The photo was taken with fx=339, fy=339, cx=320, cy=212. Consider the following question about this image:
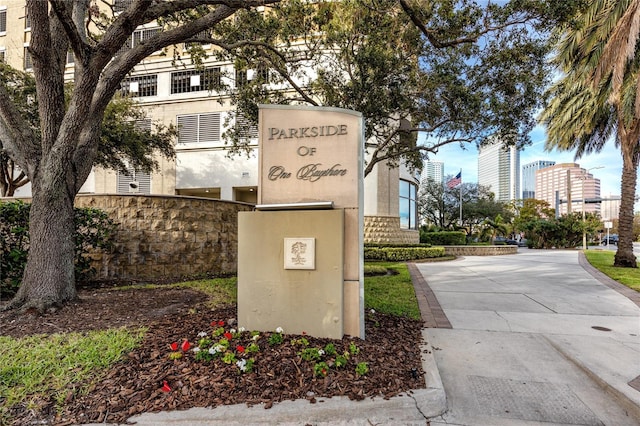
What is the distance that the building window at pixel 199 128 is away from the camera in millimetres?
20312

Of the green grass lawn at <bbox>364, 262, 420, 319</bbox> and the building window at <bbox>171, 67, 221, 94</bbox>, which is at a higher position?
the building window at <bbox>171, 67, 221, 94</bbox>

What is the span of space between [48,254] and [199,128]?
16.5m

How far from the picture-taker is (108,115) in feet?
48.4

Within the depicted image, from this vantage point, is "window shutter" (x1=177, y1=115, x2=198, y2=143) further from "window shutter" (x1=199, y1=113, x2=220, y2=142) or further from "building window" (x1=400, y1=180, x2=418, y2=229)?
"building window" (x1=400, y1=180, x2=418, y2=229)

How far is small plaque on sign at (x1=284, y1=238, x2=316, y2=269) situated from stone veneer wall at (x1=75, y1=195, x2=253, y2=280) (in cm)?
621

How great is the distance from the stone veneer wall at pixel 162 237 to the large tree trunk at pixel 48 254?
3352 mm

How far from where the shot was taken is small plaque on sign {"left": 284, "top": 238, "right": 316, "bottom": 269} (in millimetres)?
4230

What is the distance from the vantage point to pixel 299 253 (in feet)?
14.0

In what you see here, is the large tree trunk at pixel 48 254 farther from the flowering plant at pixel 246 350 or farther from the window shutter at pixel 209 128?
the window shutter at pixel 209 128

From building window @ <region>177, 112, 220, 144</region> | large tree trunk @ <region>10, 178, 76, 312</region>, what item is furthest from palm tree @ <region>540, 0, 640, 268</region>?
building window @ <region>177, 112, 220, 144</region>

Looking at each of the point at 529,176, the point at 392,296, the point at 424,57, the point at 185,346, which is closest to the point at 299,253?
the point at 185,346

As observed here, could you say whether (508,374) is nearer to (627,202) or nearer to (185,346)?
(185,346)

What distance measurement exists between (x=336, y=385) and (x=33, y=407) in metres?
2.66

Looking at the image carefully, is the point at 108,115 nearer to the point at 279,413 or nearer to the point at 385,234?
the point at 385,234
